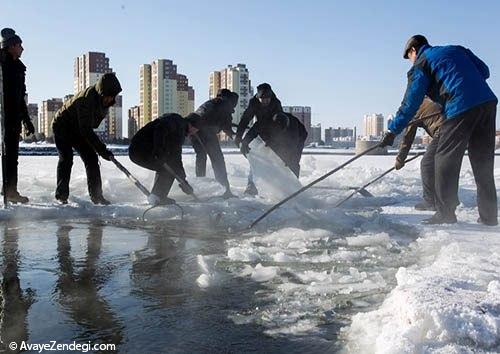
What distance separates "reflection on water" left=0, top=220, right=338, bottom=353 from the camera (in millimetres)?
2111

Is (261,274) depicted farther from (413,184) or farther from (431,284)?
(413,184)

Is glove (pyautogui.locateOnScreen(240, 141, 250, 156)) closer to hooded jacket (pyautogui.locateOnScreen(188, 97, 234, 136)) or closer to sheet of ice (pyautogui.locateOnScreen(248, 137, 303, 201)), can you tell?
sheet of ice (pyautogui.locateOnScreen(248, 137, 303, 201))

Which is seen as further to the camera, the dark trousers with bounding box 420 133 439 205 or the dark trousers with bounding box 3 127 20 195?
the dark trousers with bounding box 3 127 20 195

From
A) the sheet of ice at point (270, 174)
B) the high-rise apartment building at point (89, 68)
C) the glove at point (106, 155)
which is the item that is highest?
the high-rise apartment building at point (89, 68)

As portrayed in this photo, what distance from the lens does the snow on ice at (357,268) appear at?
1.98 meters

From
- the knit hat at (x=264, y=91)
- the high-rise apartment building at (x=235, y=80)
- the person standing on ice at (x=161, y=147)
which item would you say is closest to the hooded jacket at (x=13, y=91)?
the person standing on ice at (x=161, y=147)

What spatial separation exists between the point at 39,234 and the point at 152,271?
1.83 meters

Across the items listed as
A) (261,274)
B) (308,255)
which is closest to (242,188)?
(308,255)

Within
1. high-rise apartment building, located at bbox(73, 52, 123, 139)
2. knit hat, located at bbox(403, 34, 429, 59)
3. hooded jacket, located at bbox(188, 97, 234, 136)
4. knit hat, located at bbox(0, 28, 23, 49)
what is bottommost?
hooded jacket, located at bbox(188, 97, 234, 136)

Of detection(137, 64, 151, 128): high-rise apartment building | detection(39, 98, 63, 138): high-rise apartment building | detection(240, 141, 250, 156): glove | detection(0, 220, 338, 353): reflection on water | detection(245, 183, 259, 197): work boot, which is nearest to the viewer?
detection(0, 220, 338, 353): reflection on water

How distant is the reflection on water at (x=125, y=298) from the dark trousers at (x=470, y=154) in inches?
76.1

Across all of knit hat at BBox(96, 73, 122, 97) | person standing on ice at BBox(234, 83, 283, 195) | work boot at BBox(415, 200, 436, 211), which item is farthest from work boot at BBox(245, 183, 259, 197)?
work boot at BBox(415, 200, 436, 211)

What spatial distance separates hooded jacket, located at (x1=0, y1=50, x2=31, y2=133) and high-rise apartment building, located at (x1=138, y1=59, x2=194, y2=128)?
69.0 m

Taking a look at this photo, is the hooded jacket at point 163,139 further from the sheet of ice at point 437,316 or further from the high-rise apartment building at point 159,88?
the high-rise apartment building at point 159,88
